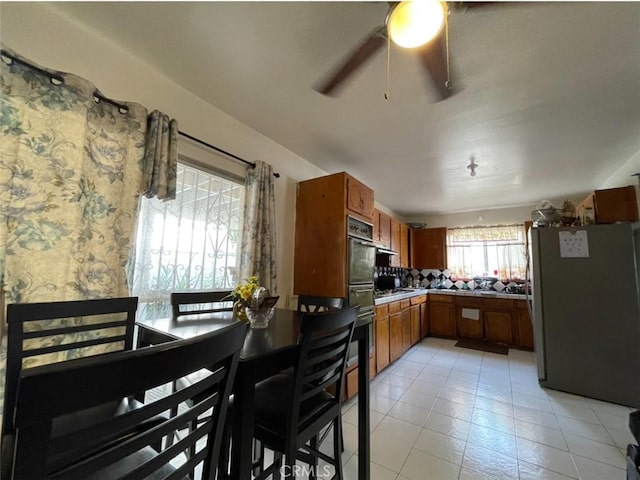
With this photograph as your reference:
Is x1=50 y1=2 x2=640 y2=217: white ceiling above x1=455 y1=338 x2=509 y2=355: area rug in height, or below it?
above

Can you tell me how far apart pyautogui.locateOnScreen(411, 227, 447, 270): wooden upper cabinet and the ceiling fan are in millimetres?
3803

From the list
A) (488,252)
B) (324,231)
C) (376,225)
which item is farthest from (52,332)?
(488,252)

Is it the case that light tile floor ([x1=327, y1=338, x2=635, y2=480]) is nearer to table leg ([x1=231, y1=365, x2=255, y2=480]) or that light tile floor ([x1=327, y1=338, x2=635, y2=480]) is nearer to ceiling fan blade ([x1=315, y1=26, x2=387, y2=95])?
table leg ([x1=231, y1=365, x2=255, y2=480])

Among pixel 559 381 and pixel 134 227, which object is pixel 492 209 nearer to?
pixel 559 381

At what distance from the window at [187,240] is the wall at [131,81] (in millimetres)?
257

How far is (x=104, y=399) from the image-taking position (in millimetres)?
438

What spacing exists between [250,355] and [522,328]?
463 cm

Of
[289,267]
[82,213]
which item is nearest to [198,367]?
[82,213]

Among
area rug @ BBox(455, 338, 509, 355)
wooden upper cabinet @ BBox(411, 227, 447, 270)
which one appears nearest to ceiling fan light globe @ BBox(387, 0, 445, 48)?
area rug @ BBox(455, 338, 509, 355)

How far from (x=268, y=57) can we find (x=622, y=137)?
310 centimetres

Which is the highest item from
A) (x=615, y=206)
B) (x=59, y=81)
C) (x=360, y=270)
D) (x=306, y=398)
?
(x=59, y=81)

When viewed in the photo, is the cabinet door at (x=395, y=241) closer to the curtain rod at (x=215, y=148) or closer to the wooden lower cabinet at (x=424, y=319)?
the wooden lower cabinet at (x=424, y=319)

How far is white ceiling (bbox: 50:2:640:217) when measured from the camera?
129 centimetres

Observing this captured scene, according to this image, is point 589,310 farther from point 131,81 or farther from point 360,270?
point 131,81
